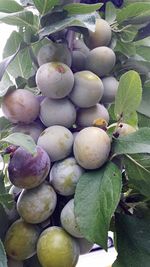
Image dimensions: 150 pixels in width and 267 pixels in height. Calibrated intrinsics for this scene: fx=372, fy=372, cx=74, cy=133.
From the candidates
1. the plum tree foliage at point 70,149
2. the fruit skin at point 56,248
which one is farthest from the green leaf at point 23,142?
the fruit skin at point 56,248

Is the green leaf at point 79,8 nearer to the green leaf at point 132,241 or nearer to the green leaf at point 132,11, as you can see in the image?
the green leaf at point 132,11

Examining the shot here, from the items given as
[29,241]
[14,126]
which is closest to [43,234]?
[29,241]

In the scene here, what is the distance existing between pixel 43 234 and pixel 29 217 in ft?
0.08

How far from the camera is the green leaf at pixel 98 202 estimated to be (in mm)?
349

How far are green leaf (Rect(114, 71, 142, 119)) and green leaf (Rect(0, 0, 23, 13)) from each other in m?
0.15

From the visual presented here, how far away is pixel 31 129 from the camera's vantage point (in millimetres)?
432

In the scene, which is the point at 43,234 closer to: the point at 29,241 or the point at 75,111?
the point at 29,241

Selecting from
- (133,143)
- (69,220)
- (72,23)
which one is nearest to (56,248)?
(69,220)

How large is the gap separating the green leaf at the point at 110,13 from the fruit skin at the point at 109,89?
0.31 feet

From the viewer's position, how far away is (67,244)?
15.1 inches

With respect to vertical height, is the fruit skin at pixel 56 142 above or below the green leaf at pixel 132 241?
above

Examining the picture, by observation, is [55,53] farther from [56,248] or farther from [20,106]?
[56,248]

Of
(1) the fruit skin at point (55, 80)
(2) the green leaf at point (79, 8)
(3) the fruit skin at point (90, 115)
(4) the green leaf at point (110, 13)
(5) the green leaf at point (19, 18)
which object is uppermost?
(2) the green leaf at point (79, 8)

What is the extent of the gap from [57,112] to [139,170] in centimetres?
11
